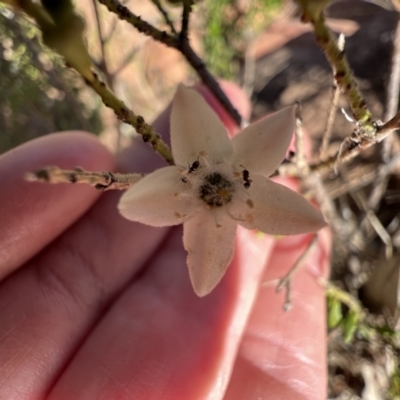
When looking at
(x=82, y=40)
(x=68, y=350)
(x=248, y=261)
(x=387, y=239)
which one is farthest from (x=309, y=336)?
(x=82, y=40)

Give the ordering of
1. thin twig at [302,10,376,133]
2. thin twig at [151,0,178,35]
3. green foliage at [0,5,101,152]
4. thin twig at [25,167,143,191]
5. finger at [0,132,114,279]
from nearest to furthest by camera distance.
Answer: thin twig at [25,167,143,191] < thin twig at [302,10,376,133] < thin twig at [151,0,178,35] < finger at [0,132,114,279] < green foliage at [0,5,101,152]

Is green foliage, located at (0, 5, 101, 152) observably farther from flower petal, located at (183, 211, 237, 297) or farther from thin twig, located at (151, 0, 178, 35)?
flower petal, located at (183, 211, 237, 297)

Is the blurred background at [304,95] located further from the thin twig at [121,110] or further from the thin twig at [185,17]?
the thin twig at [121,110]

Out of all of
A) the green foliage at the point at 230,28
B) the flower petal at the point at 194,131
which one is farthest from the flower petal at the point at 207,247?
the green foliage at the point at 230,28

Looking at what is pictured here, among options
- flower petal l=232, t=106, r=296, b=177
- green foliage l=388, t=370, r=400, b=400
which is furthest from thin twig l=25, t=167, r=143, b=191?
green foliage l=388, t=370, r=400, b=400

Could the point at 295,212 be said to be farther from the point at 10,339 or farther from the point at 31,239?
the point at 10,339

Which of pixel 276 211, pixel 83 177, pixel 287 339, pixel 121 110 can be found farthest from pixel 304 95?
pixel 83 177
